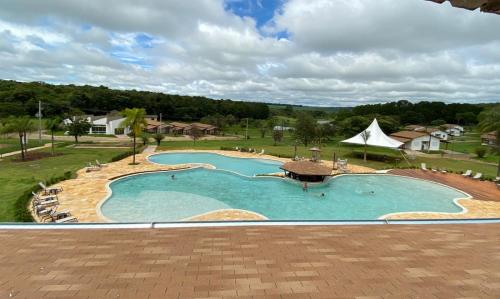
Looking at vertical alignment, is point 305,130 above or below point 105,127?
above

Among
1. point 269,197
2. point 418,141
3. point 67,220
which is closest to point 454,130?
point 418,141

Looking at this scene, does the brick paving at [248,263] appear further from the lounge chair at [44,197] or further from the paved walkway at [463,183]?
the paved walkway at [463,183]

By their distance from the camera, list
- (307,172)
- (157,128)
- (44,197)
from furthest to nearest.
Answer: (157,128), (307,172), (44,197)

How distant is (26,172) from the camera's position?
18.8m

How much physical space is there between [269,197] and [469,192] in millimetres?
12035

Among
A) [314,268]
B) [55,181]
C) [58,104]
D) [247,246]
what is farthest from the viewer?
[58,104]

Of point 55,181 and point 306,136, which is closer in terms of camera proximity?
point 55,181

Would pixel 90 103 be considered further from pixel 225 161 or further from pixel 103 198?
pixel 103 198

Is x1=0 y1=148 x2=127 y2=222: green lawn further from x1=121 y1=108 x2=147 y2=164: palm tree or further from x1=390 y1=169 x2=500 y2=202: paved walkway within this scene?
x1=390 y1=169 x2=500 y2=202: paved walkway

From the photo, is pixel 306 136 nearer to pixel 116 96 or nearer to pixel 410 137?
pixel 410 137

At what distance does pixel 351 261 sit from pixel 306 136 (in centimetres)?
3716

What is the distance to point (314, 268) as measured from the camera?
2848 millimetres

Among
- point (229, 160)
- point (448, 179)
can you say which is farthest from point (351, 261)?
point (229, 160)

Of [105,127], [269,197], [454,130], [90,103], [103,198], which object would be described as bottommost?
[269,197]
